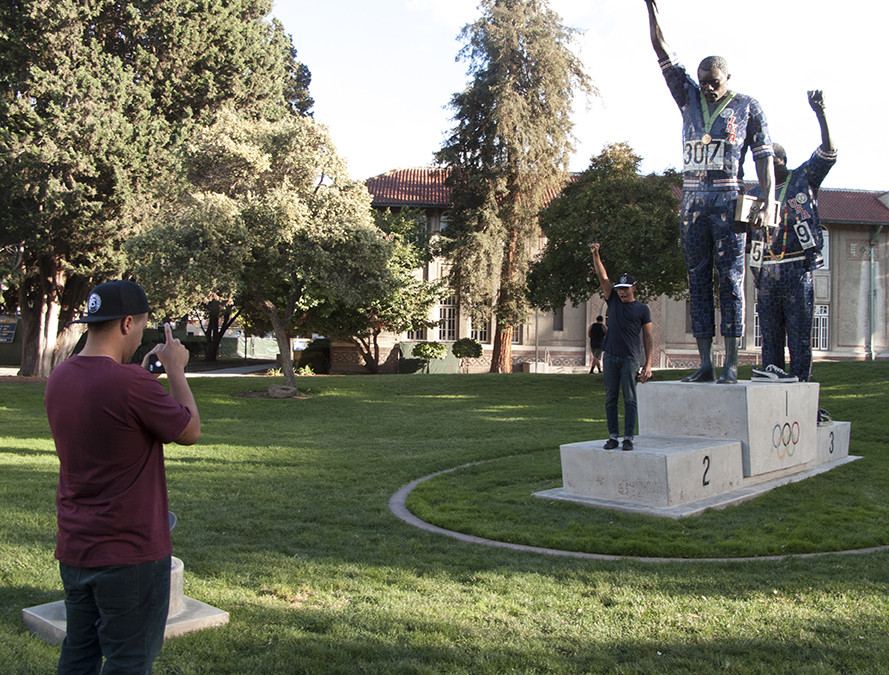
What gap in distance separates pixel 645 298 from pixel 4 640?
21.6 meters

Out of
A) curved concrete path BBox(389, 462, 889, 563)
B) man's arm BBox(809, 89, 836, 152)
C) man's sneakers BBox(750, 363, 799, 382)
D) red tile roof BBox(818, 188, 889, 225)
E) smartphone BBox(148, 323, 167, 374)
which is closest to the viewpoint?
smartphone BBox(148, 323, 167, 374)

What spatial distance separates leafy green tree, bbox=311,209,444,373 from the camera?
3117cm

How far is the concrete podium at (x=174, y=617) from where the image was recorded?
423cm

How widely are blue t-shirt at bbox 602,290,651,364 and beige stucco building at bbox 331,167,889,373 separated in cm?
2805

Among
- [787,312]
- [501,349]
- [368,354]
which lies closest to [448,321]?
[368,354]

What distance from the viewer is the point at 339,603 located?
4.86 m

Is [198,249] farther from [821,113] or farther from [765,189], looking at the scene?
[821,113]

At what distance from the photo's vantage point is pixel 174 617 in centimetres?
438

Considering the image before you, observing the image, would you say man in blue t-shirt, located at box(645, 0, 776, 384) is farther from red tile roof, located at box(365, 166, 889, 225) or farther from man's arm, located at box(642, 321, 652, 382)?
red tile roof, located at box(365, 166, 889, 225)

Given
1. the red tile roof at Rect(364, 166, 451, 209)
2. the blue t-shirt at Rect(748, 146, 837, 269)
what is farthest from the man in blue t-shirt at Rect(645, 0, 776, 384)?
the red tile roof at Rect(364, 166, 451, 209)

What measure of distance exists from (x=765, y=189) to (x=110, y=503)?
8.56m

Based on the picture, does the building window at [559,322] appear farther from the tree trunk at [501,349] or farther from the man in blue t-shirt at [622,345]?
the man in blue t-shirt at [622,345]

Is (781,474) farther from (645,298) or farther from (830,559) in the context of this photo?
(645,298)

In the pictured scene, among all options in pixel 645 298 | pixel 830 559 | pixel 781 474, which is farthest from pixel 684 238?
pixel 645 298
